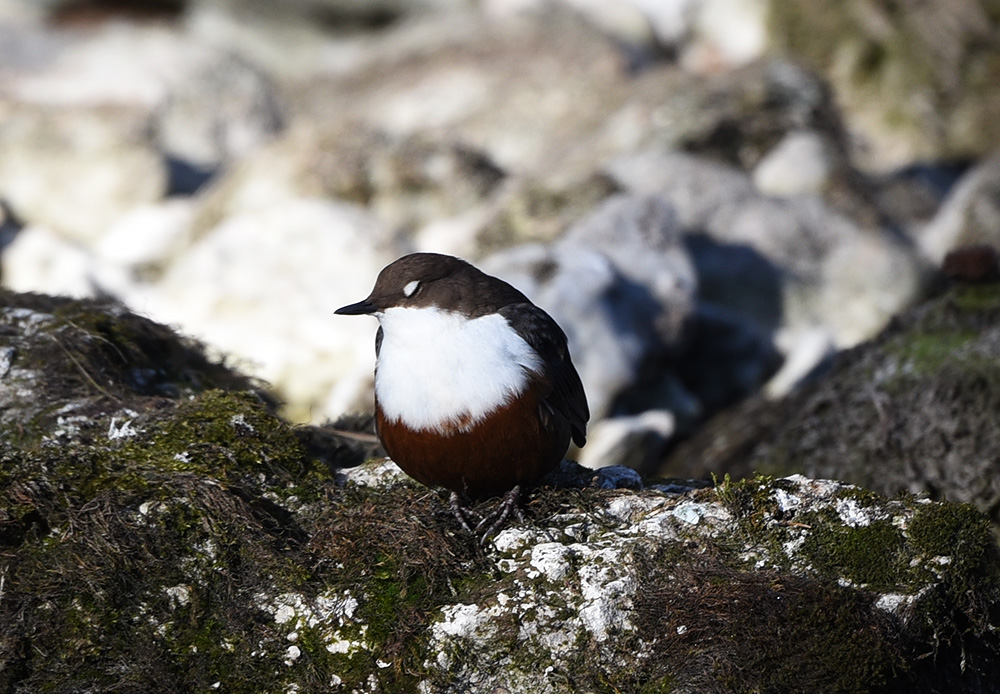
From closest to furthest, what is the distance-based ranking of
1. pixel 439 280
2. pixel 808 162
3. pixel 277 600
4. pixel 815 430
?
pixel 277 600 < pixel 439 280 < pixel 815 430 < pixel 808 162

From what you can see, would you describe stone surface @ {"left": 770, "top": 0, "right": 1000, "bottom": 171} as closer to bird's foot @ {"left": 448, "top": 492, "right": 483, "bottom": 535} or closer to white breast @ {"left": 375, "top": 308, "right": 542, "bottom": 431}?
white breast @ {"left": 375, "top": 308, "right": 542, "bottom": 431}

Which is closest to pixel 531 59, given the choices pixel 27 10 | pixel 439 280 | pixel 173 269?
pixel 173 269

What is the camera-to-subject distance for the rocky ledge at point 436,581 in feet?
12.5

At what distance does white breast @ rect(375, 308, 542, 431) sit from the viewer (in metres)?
4.45

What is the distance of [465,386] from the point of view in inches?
175

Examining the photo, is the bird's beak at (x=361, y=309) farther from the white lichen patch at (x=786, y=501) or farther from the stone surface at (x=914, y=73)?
the stone surface at (x=914, y=73)

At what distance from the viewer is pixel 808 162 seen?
570 inches

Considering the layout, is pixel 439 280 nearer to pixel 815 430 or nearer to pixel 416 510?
pixel 416 510

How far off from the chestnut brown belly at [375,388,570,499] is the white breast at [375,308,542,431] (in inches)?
1.9

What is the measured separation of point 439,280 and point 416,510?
994mm

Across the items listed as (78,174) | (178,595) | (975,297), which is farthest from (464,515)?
(78,174)

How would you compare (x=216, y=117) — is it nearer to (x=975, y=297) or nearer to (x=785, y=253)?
(x=785, y=253)

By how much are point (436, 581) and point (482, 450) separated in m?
0.58

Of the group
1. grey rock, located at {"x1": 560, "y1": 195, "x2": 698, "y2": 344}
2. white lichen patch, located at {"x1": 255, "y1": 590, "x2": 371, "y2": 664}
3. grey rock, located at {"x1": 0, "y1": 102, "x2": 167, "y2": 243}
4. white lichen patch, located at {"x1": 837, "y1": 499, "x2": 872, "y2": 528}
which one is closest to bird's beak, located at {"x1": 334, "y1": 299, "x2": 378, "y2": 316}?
white lichen patch, located at {"x1": 255, "y1": 590, "x2": 371, "y2": 664}
